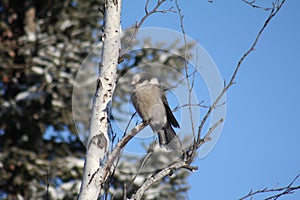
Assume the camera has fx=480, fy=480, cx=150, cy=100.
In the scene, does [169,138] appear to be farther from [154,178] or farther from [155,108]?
[154,178]

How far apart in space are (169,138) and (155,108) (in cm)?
24

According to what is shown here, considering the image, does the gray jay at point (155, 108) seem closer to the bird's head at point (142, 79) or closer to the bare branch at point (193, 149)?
the bird's head at point (142, 79)

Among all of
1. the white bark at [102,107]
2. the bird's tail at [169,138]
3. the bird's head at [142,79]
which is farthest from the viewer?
the bird's head at [142,79]

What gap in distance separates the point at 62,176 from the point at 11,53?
188 centimetres

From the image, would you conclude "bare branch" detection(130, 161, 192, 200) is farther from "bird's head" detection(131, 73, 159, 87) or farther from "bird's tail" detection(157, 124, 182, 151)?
"bird's head" detection(131, 73, 159, 87)

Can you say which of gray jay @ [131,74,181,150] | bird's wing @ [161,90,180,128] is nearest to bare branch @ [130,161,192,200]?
gray jay @ [131,74,181,150]

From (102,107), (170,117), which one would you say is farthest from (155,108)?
(102,107)

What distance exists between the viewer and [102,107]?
6.48 ft

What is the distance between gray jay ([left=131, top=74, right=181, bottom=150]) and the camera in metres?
2.43

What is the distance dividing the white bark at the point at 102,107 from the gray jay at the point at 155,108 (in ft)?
1.62

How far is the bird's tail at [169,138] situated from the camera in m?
2.38

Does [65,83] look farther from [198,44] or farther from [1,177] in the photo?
[198,44]

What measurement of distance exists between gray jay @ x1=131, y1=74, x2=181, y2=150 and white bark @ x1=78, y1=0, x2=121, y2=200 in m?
0.49

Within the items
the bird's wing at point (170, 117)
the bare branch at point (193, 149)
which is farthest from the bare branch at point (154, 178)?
the bird's wing at point (170, 117)
